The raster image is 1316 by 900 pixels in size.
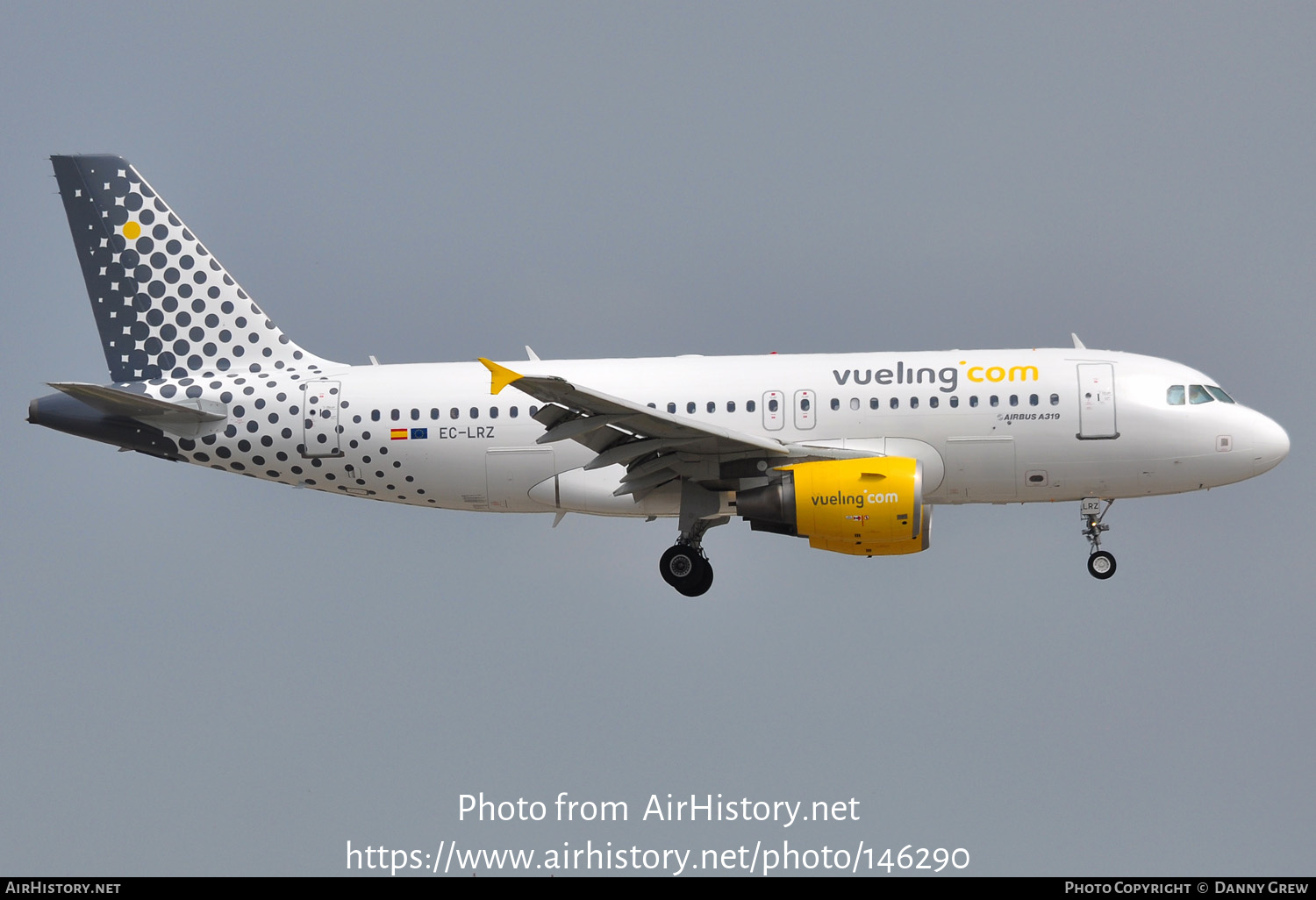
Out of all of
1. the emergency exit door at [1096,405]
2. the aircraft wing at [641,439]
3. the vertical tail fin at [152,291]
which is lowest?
the aircraft wing at [641,439]

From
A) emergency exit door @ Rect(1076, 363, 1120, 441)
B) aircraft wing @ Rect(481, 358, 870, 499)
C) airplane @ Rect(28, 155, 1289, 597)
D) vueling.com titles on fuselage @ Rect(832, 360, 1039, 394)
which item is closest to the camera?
aircraft wing @ Rect(481, 358, 870, 499)

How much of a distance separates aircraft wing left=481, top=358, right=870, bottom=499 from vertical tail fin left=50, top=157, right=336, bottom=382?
706cm

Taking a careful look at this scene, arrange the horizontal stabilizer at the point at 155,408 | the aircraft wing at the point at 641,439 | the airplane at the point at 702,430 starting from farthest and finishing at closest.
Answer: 1. the horizontal stabilizer at the point at 155,408
2. the airplane at the point at 702,430
3. the aircraft wing at the point at 641,439

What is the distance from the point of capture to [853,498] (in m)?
28.0

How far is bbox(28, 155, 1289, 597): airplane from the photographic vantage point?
28750 mm

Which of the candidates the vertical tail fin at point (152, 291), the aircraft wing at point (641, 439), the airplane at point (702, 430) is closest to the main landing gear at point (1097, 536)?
the airplane at point (702, 430)

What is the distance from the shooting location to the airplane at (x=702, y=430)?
2875cm

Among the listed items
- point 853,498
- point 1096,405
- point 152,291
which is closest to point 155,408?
point 152,291

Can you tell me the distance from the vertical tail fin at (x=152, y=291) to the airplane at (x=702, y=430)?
0.24ft

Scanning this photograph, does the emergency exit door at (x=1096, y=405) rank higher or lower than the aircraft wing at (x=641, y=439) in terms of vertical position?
higher

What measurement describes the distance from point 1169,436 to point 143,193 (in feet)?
69.8

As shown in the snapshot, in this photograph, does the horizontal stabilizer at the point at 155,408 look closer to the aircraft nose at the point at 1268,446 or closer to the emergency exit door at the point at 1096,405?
the emergency exit door at the point at 1096,405

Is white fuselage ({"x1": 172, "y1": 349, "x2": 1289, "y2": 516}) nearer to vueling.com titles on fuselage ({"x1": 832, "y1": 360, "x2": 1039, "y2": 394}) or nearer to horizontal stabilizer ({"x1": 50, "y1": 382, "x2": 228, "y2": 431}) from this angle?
vueling.com titles on fuselage ({"x1": 832, "y1": 360, "x2": 1039, "y2": 394})

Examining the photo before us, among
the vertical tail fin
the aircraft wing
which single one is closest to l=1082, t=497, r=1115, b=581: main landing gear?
the aircraft wing
